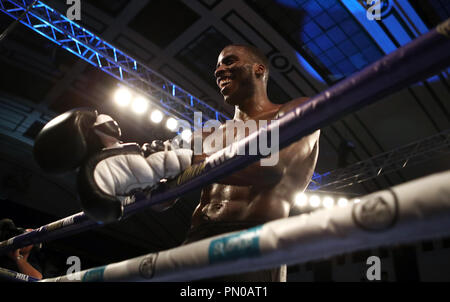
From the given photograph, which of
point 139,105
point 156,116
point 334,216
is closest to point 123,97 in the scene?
point 139,105

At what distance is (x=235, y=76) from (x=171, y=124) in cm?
532

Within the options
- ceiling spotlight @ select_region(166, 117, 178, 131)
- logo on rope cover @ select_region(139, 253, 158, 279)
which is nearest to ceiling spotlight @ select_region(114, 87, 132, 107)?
ceiling spotlight @ select_region(166, 117, 178, 131)

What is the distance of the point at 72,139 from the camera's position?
3.62 feet

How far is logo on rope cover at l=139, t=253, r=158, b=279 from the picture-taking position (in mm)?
976

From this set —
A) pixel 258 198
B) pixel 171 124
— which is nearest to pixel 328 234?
pixel 258 198

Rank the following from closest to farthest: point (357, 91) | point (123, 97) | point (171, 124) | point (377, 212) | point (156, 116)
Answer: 1. point (377, 212)
2. point (357, 91)
3. point (123, 97)
4. point (156, 116)
5. point (171, 124)

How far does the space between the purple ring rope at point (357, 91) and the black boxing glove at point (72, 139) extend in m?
0.31

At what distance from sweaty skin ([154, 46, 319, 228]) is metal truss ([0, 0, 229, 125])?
4.42 m

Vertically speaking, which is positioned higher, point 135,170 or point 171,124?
point 171,124

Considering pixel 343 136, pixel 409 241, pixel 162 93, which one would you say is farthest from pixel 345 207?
pixel 343 136

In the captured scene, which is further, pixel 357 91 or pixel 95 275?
pixel 95 275

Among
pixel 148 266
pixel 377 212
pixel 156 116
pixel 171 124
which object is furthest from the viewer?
pixel 171 124

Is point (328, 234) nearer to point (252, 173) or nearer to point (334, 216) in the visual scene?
point (334, 216)

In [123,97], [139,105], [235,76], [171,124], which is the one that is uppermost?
[123,97]
